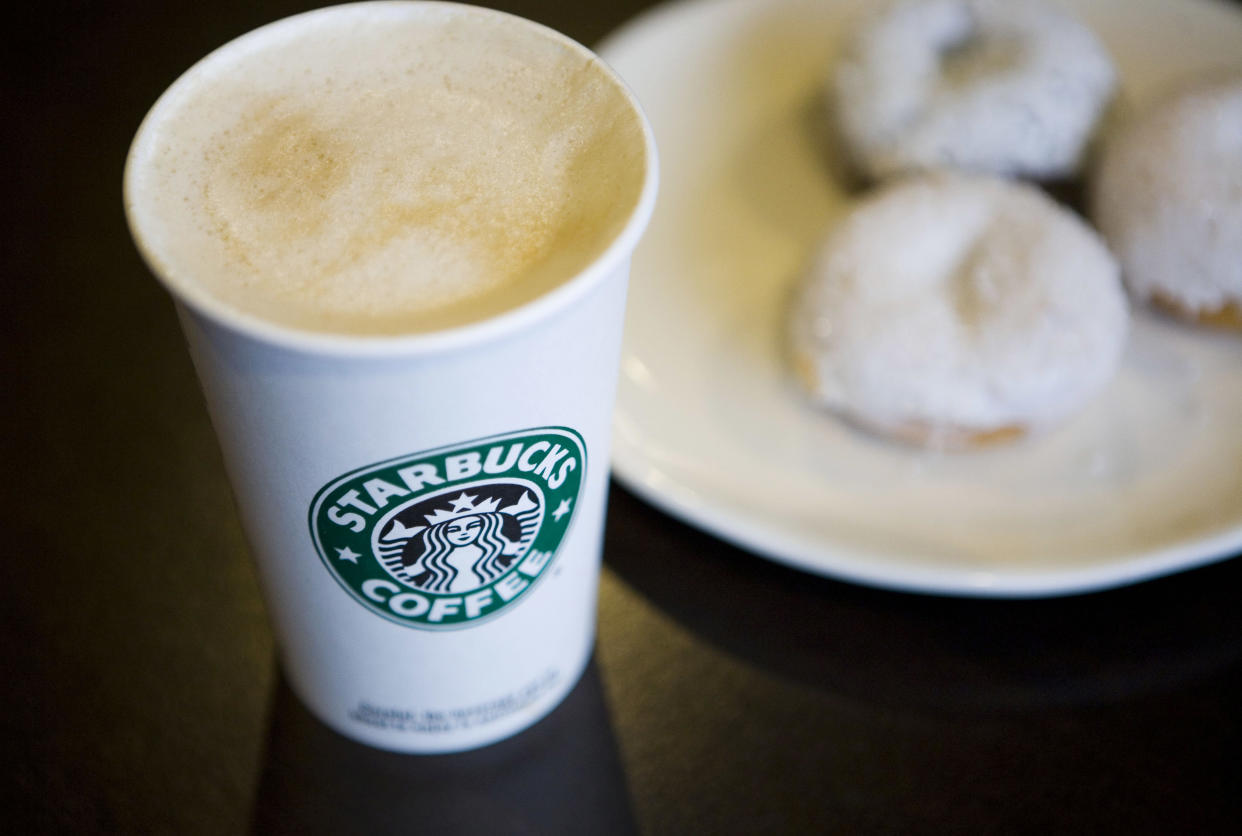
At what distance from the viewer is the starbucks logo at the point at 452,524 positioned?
1.43ft

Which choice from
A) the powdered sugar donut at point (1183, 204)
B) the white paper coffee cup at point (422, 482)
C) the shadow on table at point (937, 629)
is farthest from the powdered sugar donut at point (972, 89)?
the white paper coffee cup at point (422, 482)

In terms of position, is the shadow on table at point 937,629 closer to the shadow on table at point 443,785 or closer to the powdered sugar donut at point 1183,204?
the shadow on table at point 443,785

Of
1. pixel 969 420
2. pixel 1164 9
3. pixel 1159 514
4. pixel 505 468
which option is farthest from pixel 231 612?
pixel 1164 9

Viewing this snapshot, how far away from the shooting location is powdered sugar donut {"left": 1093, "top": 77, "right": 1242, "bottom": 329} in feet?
2.78

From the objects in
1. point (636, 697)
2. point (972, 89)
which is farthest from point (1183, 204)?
point (636, 697)

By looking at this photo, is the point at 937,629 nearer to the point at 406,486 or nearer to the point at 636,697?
the point at 636,697

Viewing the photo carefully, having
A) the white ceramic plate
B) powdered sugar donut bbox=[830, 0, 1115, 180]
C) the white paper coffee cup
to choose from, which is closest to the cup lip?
the white paper coffee cup

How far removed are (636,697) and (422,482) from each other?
0.28 metres

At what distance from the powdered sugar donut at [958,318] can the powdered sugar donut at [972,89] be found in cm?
8

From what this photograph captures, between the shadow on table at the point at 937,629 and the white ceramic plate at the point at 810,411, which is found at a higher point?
the white ceramic plate at the point at 810,411

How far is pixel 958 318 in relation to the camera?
0.81 meters

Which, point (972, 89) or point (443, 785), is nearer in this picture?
point (443, 785)

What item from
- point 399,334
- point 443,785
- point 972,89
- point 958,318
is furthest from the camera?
point 972,89

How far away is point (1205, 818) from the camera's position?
1.98 ft
